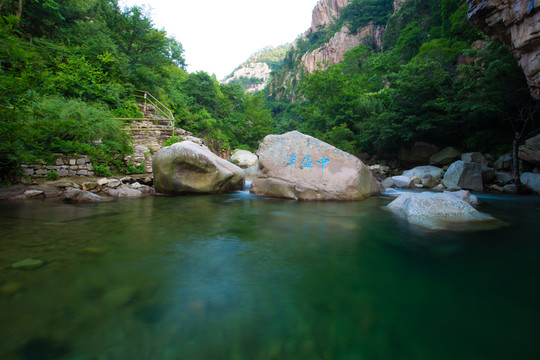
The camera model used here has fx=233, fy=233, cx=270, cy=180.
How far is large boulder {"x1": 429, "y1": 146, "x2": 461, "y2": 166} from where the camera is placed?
12.1 m

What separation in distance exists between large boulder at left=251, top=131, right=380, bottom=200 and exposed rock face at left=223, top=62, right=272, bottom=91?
9951cm

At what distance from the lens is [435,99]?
11773 mm

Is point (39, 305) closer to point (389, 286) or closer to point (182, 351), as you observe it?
point (182, 351)

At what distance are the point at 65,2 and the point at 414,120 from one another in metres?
20.3

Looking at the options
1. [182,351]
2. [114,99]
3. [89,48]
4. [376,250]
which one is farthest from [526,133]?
[89,48]

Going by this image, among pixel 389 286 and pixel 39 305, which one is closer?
pixel 39 305

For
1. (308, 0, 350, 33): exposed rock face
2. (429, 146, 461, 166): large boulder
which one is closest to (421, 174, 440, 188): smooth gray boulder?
(429, 146, 461, 166): large boulder

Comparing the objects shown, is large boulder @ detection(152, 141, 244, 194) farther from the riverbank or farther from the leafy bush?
the leafy bush

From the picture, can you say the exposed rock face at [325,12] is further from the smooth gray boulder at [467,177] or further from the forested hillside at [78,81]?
the smooth gray boulder at [467,177]

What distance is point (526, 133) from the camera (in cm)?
1013

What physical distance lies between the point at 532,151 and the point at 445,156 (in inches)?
165

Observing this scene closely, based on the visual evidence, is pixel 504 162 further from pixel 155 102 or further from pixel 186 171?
pixel 155 102

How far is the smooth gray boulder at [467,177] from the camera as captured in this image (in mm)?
8656

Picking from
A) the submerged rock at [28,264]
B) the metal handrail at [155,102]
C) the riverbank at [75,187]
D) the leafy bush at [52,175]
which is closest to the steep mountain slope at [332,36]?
the metal handrail at [155,102]
